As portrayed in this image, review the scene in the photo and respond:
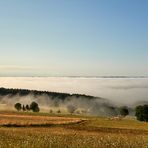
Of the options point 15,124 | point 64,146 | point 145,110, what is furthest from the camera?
point 145,110

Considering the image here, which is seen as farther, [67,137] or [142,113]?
[142,113]

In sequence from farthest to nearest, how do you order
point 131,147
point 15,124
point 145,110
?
point 145,110 < point 15,124 < point 131,147

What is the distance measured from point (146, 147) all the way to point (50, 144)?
432 centimetres

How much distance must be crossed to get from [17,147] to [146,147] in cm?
606

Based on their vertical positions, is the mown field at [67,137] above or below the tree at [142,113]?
below

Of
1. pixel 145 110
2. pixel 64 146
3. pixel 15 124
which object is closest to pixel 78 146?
pixel 64 146

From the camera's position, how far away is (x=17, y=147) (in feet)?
57.8

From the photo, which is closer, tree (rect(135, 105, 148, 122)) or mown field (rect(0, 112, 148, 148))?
mown field (rect(0, 112, 148, 148))

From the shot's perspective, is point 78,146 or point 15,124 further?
point 15,124

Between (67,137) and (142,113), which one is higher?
(142,113)

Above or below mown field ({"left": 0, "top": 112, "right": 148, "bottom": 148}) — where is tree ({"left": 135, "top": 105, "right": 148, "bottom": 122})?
above

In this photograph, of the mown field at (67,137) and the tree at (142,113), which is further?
the tree at (142,113)

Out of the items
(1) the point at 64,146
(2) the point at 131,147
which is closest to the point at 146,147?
(2) the point at 131,147

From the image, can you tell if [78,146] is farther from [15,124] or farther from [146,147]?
[15,124]
